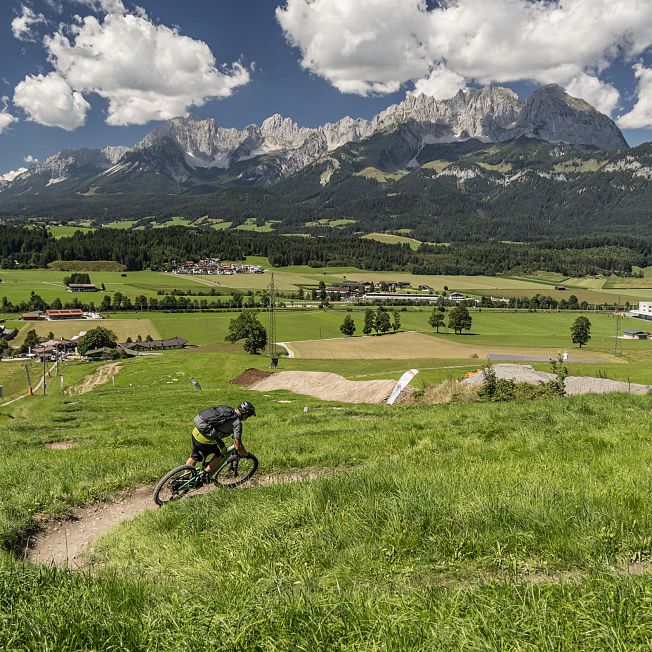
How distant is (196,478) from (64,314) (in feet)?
565

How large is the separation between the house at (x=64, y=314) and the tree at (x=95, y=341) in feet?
156

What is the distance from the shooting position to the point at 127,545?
25.7ft

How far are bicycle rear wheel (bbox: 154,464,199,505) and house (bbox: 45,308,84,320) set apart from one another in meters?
171

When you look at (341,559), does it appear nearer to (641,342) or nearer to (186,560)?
(186,560)

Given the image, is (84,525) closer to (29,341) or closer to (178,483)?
(178,483)

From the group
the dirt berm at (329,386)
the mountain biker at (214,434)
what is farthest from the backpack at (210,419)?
the dirt berm at (329,386)

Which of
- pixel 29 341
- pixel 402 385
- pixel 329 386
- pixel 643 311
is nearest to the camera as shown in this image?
pixel 402 385

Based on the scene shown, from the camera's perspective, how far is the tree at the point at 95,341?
11737cm

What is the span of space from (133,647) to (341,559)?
289 cm

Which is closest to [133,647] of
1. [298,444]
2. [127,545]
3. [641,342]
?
[127,545]

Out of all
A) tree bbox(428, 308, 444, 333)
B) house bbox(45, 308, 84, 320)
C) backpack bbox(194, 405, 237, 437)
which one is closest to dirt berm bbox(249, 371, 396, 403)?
backpack bbox(194, 405, 237, 437)

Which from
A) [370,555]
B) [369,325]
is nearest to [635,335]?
[369,325]

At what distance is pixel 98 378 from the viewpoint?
73.9 meters

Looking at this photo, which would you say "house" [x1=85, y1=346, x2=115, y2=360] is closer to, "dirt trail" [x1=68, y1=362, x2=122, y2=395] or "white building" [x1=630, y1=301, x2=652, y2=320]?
"dirt trail" [x1=68, y1=362, x2=122, y2=395]
